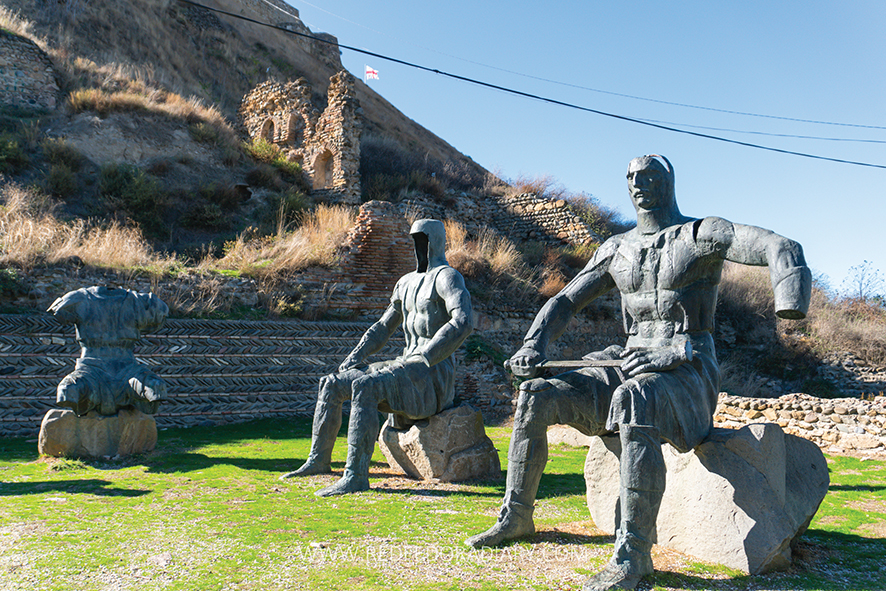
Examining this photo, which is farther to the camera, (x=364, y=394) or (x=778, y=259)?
(x=364, y=394)

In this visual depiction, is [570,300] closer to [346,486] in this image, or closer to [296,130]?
[346,486]

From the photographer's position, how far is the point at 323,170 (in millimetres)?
19969

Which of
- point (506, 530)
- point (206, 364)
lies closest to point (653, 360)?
point (506, 530)

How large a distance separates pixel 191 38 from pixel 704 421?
109 feet

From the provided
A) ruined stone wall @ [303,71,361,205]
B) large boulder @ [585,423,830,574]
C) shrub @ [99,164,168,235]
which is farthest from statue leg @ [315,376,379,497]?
ruined stone wall @ [303,71,361,205]

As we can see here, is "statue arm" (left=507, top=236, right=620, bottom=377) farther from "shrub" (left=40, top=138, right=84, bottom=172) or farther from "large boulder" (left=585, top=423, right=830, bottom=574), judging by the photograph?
"shrub" (left=40, top=138, right=84, bottom=172)

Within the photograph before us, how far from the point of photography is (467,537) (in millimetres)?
3258

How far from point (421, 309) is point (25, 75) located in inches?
725

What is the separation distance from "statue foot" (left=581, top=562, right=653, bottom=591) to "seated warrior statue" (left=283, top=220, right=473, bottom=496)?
222 centimetres

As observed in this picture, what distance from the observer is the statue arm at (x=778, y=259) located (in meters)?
2.50

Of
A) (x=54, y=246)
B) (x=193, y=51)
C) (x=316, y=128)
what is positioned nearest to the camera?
(x=54, y=246)

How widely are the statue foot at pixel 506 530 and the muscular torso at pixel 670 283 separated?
106 cm

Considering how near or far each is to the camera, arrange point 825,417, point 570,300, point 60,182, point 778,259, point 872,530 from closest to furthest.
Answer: point 778,259
point 570,300
point 872,530
point 825,417
point 60,182

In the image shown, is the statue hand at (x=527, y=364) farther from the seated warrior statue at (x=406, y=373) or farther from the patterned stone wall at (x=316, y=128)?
the patterned stone wall at (x=316, y=128)
